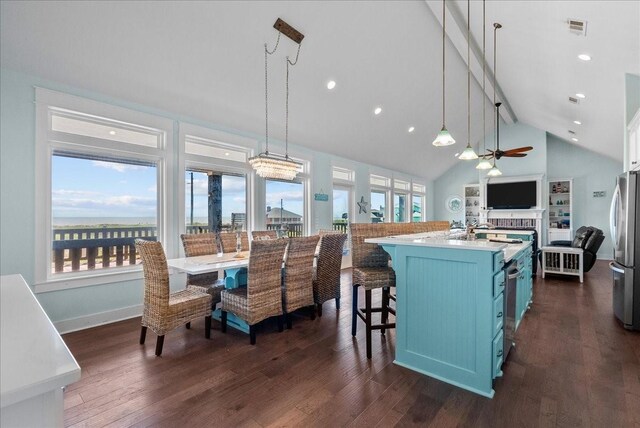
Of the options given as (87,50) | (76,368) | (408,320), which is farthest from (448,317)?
(87,50)

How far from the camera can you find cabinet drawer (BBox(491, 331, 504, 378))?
209 centimetres

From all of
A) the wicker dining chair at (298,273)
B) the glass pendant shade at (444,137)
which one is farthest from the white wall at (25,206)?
the glass pendant shade at (444,137)

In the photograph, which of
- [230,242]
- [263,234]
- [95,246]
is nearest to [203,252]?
[230,242]

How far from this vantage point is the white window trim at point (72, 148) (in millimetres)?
3088

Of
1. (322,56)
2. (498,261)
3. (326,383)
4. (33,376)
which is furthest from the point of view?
(322,56)

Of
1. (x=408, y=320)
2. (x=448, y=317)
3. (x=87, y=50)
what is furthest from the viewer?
(x=87, y=50)

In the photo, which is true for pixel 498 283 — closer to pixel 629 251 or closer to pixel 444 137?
pixel 444 137

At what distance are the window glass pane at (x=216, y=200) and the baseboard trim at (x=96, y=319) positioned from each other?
1.26 meters

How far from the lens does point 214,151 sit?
4684 mm

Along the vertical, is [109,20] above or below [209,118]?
above

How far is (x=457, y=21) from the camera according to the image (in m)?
4.06

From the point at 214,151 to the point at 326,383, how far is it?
3.72 metres

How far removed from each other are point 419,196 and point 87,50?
931 centimetres

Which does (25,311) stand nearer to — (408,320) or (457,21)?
(408,320)
